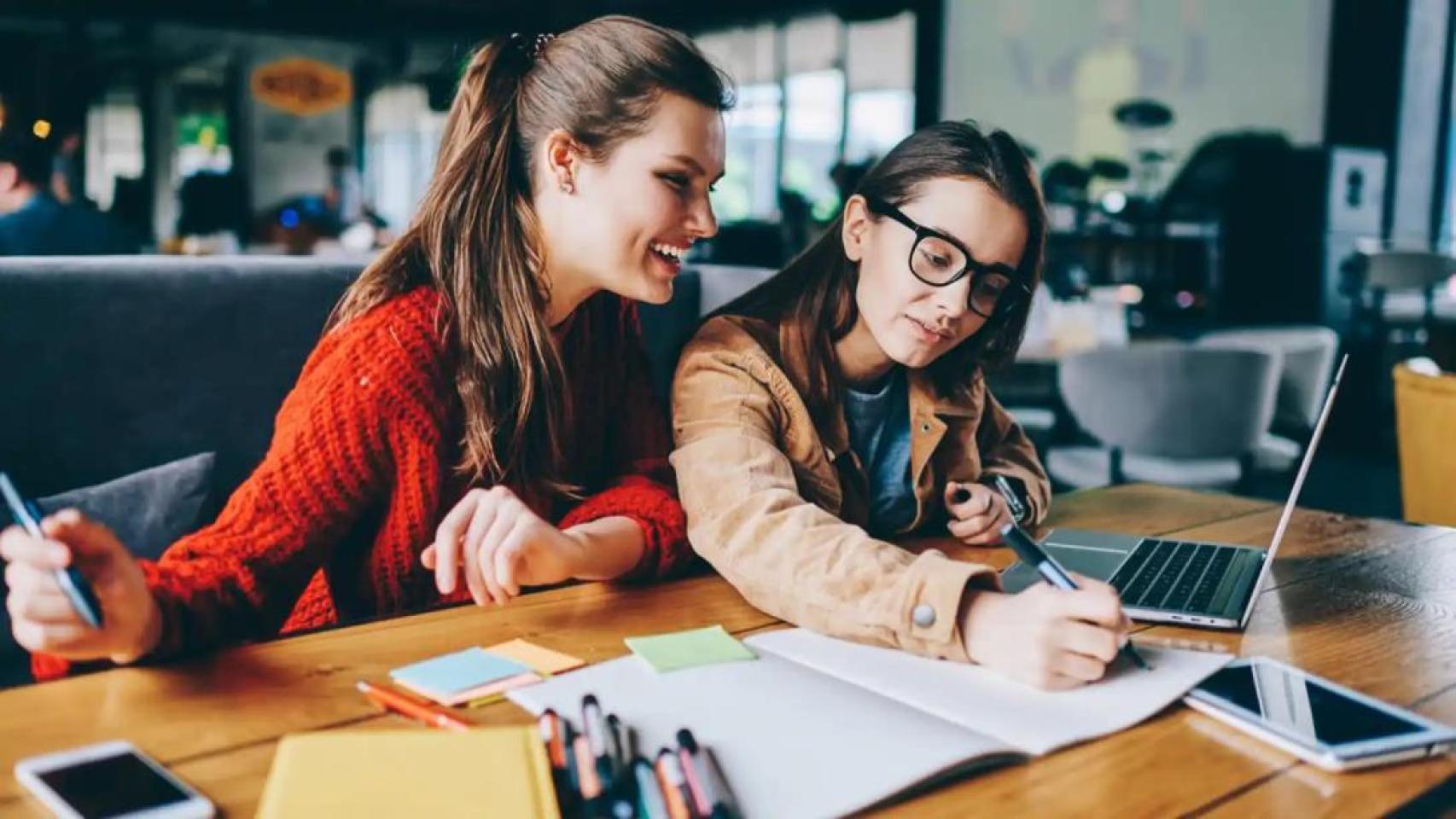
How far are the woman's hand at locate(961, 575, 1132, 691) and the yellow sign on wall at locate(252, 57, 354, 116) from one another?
43.9 ft

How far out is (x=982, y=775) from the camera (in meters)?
0.80

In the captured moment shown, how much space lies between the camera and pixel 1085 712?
0.90 metres

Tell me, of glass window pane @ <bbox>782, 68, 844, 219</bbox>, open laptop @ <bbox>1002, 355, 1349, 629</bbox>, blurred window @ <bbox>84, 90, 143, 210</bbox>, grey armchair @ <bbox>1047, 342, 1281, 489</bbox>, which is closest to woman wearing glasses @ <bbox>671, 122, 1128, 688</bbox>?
open laptop @ <bbox>1002, 355, 1349, 629</bbox>

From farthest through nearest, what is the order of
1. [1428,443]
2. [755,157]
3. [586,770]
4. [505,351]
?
[755,157] → [1428,443] → [505,351] → [586,770]

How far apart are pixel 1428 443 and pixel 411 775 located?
7.84ft

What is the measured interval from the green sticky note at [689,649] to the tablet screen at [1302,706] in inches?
15.0

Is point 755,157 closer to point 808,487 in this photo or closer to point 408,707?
point 808,487

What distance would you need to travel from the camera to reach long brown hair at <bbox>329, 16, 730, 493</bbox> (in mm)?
1327

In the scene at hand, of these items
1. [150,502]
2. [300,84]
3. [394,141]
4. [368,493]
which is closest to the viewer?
[368,493]

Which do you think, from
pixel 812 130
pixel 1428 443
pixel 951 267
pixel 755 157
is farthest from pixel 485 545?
pixel 755 157

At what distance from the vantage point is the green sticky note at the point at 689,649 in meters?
0.98

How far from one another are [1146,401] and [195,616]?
2947 mm

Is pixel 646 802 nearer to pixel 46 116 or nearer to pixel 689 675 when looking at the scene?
pixel 689 675

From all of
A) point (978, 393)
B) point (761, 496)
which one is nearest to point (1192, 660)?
point (761, 496)
